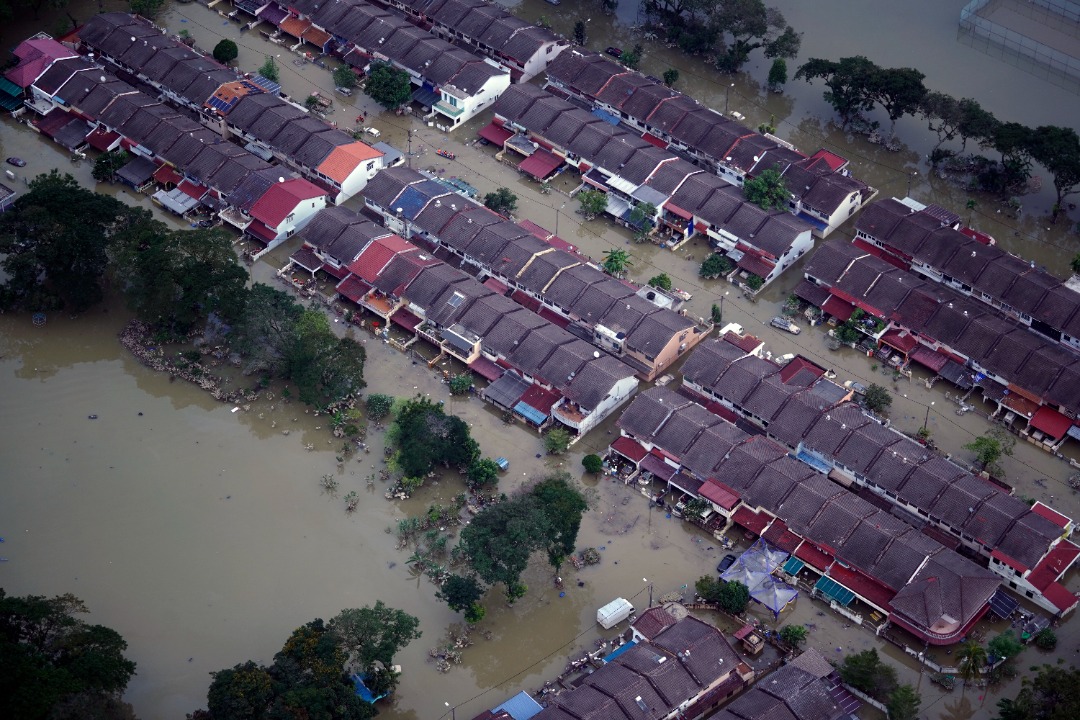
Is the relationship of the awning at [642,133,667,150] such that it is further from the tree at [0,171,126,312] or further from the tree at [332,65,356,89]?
the tree at [0,171,126,312]

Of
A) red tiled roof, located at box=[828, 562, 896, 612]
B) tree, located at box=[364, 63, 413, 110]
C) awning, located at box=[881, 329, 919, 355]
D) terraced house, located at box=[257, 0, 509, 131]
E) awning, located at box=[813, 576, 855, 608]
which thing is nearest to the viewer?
red tiled roof, located at box=[828, 562, 896, 612]

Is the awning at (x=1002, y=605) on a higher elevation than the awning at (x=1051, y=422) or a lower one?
lower

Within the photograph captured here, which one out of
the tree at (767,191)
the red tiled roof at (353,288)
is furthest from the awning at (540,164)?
the red tiled roof at (353,288)

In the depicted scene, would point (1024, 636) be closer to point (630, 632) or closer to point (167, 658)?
point (630, 632)

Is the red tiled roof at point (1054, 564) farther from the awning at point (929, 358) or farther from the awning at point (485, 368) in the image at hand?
the awning at point (485, 368)

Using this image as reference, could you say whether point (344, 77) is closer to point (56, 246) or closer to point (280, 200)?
point (280, 200)

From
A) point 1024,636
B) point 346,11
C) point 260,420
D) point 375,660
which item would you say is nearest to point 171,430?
point 260,420

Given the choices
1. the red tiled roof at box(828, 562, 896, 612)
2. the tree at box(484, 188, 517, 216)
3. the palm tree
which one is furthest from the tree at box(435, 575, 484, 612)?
the tree at box(484, 188, 517, 216)

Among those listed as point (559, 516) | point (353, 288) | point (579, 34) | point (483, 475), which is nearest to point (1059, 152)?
point (579, 34)
